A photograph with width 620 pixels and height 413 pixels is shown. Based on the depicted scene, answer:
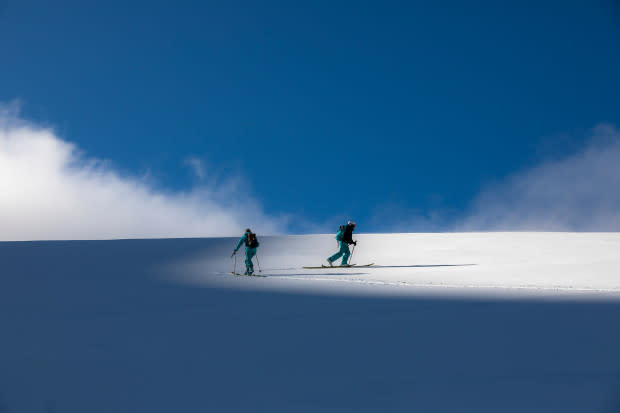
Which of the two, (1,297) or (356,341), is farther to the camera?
(1,297)

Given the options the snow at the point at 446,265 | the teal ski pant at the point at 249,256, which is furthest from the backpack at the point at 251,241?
the snow at the point at 446,265

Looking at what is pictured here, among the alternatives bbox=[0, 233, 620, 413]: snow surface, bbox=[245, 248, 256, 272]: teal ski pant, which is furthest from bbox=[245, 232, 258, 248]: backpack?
bbox=[0, 233, 620, 413]: snow surface

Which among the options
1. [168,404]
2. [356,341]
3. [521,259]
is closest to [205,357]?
[168,404]

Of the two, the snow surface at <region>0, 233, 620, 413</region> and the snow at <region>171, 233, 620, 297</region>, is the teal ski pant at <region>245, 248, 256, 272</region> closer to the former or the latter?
the snow at <region>171, 233, 620, 297</region>

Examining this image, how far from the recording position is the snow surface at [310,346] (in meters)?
4.88

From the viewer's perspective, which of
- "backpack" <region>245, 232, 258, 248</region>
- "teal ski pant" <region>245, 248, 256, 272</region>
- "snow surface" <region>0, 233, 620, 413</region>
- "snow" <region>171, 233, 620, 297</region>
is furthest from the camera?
"backpack" <region>245, 232, 258, 248</region>

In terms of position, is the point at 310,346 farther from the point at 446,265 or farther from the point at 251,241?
the point at 446,265

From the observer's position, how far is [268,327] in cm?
804

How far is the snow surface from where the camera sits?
488 centimetres

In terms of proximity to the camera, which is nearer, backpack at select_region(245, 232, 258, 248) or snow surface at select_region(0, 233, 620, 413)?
snow surface at select_region(0, 233, 620, 413)

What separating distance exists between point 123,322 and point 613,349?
702 centimetres

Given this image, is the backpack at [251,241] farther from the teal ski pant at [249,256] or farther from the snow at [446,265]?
the snow at [446,265]

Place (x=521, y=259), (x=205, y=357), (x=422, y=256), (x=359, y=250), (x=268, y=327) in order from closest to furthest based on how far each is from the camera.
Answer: (x=205, y=357)
(x=268, y=327)
(x=521, y=259)
(x=422, y=256)
(x=359, y=250)

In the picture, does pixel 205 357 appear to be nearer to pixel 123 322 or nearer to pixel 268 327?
pixel 268 327
